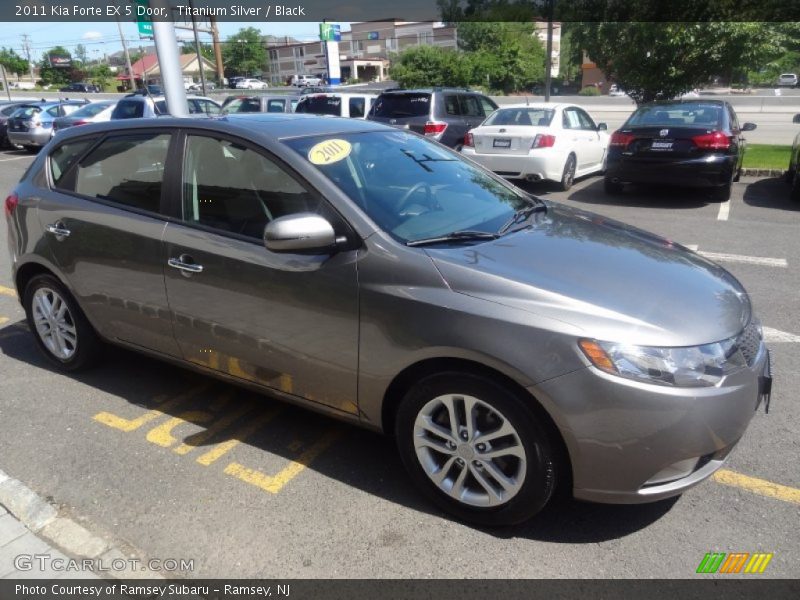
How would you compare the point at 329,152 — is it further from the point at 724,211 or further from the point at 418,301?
the point at 724,211

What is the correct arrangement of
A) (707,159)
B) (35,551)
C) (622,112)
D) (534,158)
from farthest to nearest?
(622,112) < (534,158) < (707,159) < (35,551)

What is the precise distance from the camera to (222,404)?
3.82 m

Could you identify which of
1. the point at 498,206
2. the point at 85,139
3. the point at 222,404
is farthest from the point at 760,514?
the point at 85,139

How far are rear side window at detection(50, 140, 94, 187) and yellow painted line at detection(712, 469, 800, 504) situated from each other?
407cm

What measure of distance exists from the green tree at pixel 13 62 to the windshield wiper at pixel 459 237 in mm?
110986

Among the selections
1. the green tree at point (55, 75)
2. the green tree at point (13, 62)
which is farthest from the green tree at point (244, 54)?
the green tree at point (13, 62)

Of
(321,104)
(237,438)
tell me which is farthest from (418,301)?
(321,104)

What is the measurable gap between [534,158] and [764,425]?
24.4 ft

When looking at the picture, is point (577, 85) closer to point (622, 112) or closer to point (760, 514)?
point (622, 112)

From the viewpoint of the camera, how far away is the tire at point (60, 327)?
403 cm

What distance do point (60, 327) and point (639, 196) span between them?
356 inches

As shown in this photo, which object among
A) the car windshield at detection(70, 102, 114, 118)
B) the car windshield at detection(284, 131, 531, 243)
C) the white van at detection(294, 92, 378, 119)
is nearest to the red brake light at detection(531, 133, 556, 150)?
the white van at detection(294, 92, 378, 119)

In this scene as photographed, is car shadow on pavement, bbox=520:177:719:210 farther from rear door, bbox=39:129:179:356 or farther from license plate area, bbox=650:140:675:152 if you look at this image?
rear door, bbox=39:129:179:356

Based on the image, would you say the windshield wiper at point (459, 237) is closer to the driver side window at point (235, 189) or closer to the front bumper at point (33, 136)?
the driver side window at point (235, 189)
